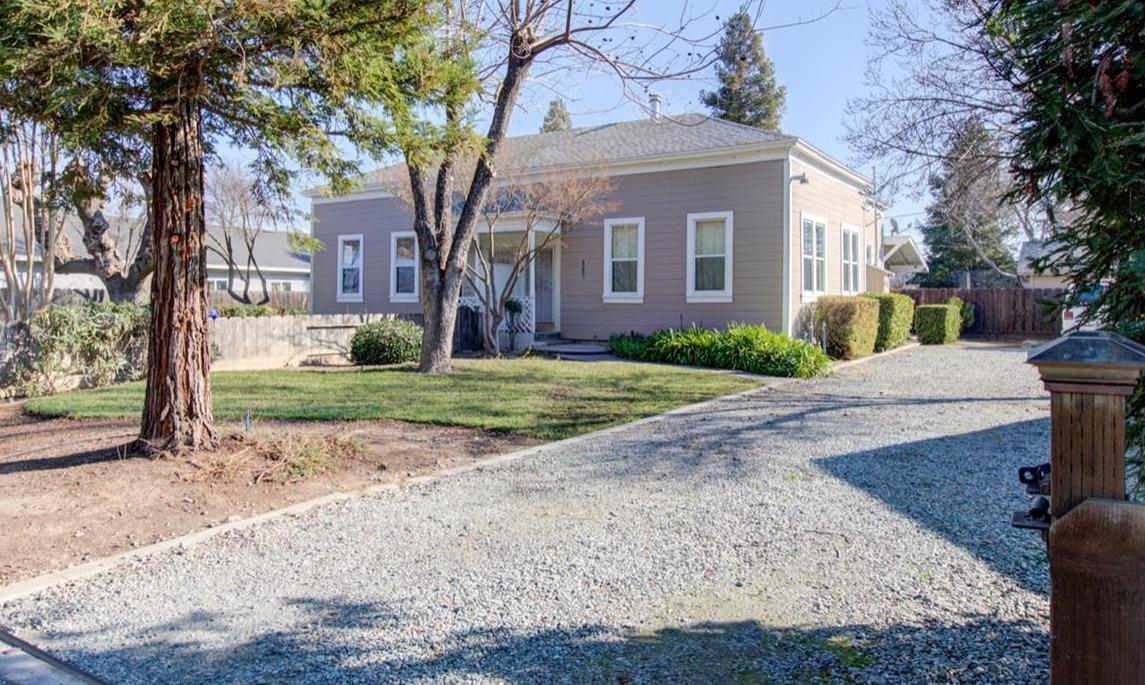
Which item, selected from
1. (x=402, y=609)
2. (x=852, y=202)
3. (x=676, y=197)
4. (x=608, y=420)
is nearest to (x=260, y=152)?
(x=608, y=420)

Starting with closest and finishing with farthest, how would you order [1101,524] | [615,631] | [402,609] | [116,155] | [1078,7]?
[1101,524], [1078,7], [615,631], [402,609], [116,155]

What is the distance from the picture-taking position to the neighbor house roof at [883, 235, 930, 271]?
28078 mm

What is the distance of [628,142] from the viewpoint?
1778 cm

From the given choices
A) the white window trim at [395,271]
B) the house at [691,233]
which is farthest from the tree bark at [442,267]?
the white window trim at [395,271]

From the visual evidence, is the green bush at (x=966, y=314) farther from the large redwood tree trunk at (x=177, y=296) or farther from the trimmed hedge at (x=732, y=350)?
the large redwood tree trunk at (x=177, y=296)

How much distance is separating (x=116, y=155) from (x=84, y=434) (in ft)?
8.74

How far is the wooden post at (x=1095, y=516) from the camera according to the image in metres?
1.84

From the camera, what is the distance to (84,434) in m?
7.41

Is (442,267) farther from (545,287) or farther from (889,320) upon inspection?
(889,320)

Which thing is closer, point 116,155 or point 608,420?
point 116,155

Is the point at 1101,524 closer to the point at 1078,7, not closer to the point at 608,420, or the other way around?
the point at 1078,7

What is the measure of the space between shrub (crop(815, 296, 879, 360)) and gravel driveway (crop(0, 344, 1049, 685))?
9.42 metres

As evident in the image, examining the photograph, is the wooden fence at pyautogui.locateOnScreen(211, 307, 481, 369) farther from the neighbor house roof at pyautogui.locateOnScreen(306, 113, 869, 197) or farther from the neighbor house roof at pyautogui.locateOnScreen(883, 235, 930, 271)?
the neighbor house roof at pyautogui.locateOnScreen(883, 235, 930, 271)

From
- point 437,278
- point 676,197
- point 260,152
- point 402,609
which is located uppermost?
point 676,197
